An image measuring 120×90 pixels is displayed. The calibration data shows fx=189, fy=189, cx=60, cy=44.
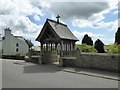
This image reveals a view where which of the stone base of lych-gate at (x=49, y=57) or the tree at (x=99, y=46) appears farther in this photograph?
the tree at (x=99, y=46)

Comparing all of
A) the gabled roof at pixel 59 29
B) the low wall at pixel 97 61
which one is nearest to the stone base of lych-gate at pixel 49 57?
the gabled roof at pixel 59 29

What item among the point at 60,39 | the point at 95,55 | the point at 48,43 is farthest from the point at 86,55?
the point at 48,43

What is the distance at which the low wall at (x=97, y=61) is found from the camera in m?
16.4

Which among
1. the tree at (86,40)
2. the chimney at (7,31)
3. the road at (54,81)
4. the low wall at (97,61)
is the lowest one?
the road at (54,81)

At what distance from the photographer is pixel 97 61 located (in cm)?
1767


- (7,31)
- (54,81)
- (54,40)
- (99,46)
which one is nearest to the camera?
(54,81)

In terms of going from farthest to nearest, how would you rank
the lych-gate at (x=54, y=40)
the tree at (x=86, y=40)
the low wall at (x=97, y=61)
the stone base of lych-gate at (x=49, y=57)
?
1. the tree at (x=86, y=40)
2. the stone base of lych-gate at (x=49, y=57)
3. the lych-gate at (x=54, y=40)
4. the low wall at (x=97, y=61)

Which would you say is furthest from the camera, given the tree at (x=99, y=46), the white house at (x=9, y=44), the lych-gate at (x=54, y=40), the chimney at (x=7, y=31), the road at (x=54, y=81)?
the white house at (x=9, y=44)

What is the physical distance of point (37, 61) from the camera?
2530cm

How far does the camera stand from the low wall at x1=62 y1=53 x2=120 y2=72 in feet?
53.6

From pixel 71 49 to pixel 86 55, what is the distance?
6331 millimetres

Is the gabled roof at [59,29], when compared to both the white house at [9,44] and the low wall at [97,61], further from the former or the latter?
the white house at [9,44]

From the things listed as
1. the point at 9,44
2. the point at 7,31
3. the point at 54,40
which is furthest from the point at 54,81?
the point at 9,44

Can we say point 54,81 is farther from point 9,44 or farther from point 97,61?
point 9,44
